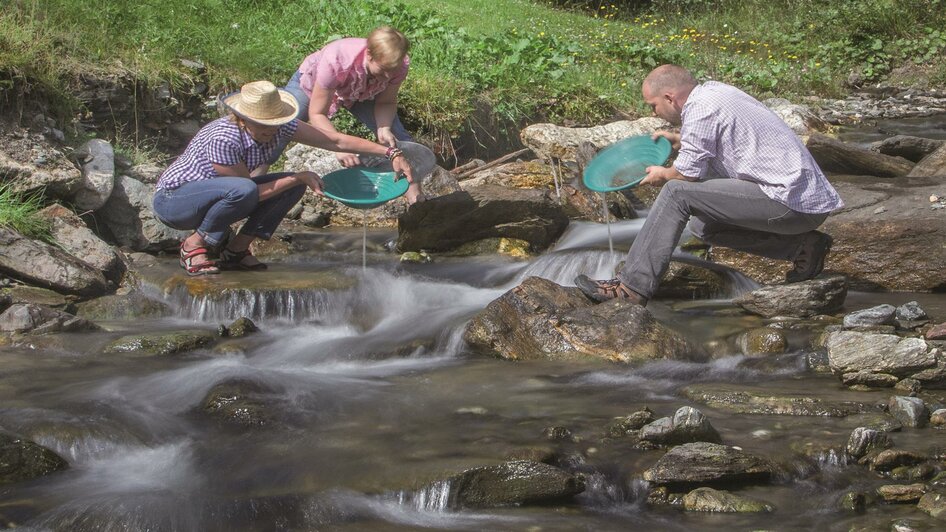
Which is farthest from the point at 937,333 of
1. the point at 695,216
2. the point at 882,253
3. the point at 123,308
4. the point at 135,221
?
the point at 135,221

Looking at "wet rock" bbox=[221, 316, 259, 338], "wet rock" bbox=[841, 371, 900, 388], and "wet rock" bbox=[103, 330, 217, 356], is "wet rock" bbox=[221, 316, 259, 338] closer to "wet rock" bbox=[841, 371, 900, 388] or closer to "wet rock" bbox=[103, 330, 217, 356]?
"wet rock" bbox=[103, 330, 217, 356]

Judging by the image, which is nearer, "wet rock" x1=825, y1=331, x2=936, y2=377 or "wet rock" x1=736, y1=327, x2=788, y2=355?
"wet rock" x1=825, y1=331, x2=936, y2=377

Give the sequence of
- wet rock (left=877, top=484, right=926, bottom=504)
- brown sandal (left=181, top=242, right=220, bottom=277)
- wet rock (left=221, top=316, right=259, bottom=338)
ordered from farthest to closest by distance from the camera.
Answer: brown sandal (left=181, top=242, right=220, bottom=277), wet rock (left=221, top=316, right=259, bottom=338), wet rock (left=877, top=484, right=926, bottom=504)

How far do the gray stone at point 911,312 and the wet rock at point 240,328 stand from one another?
3.97 meters

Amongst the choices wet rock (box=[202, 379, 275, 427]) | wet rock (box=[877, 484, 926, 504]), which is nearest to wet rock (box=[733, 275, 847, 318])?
wet rock (box=[877, 484, 926, 504])

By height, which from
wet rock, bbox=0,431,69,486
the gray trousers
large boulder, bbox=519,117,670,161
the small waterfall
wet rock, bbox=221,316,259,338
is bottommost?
wet rock, bbox=221,316,259,338

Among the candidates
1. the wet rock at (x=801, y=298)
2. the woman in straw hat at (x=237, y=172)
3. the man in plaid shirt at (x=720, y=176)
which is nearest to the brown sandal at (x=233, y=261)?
the woman in straw hat at (x=237, y=172)

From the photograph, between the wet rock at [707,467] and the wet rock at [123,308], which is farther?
the wet rock at [123,308]

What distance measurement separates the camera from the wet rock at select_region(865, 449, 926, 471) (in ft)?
15.4

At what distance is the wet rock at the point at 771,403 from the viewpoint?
5371 mm

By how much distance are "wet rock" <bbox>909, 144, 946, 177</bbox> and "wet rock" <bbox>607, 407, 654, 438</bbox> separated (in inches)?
210

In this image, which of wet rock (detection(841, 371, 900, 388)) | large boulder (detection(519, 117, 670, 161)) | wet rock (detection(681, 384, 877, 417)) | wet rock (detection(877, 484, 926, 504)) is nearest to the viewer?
wet rock (detection(877, 484, 926, 504))

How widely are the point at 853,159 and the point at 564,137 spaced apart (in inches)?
112

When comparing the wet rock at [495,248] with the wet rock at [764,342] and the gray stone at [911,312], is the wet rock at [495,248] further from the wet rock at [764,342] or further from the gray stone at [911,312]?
the gray stone at [911,312]
